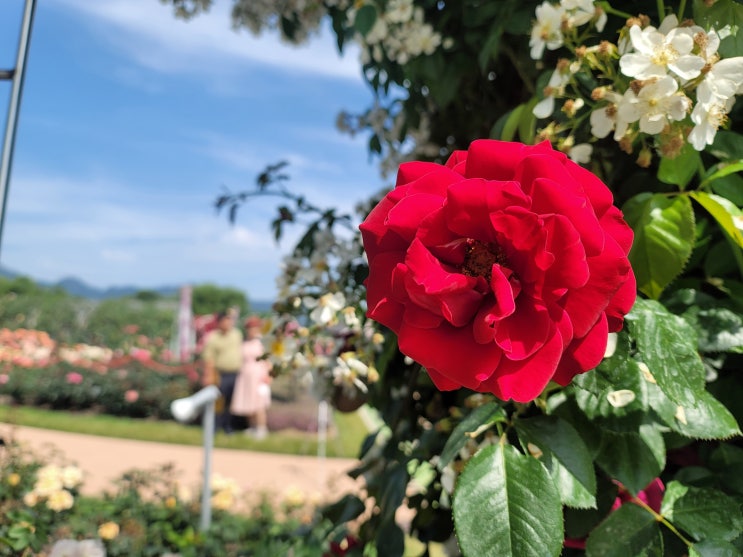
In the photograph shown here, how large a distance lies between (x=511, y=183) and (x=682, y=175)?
13.9 inches

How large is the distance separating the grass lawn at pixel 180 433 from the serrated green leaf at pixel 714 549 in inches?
275

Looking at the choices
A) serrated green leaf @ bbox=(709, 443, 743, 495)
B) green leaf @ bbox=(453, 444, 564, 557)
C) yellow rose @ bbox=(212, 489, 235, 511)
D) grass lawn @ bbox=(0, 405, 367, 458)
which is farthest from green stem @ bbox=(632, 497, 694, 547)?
grass lawn @ bbox=(0, 405, 367, 458)

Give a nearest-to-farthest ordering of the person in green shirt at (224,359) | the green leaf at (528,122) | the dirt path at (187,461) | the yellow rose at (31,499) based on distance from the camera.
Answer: the green leaf at (528,122), the yellow rose at (31,499), the dirt path at (187,461), the person in green shirt at (224,359)

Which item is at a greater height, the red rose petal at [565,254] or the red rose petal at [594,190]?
the red rose petal at [594,190]

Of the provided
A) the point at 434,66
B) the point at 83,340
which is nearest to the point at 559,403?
the point at 434,66

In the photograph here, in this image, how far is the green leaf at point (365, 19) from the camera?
126cm

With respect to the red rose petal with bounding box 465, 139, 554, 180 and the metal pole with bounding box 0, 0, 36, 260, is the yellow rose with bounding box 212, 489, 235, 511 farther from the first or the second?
the red rose petal with bounding box 465, 139, 554, 180

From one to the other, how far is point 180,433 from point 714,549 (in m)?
8.49

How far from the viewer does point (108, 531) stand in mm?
2584

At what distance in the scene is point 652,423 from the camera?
2.51 ft

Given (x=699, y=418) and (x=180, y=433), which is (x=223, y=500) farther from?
(x=180, y=433)

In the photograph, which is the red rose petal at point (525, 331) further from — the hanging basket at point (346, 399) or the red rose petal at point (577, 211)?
the hanging basket at point (346, 399)

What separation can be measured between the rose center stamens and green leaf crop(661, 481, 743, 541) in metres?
0.41

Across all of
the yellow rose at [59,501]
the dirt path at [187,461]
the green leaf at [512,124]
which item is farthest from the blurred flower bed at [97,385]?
the green leaf at [512,124]
